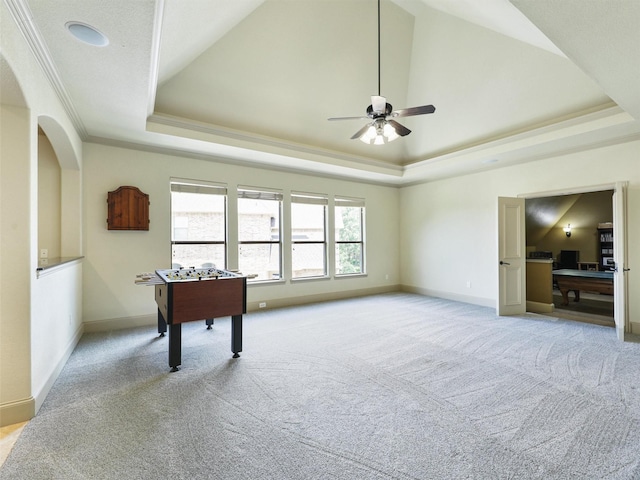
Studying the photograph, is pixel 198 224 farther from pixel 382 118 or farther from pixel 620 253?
pixel 620 253

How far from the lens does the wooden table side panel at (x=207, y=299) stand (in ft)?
9.89

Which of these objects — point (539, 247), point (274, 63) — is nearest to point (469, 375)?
point (274, 63)

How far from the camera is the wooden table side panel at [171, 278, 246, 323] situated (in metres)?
3.02

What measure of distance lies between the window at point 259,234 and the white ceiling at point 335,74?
0.68 meters

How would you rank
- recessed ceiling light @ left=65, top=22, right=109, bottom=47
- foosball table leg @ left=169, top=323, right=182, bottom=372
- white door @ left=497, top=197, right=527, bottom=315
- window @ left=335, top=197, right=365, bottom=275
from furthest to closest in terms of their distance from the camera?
1. window @ left=335, top=197, right=365, bottom=275
2. white door @ left=497, top=197, right=527, bottom=315
3. foosball table leg @ left=169, top=323, right=182, bottom=372
4. recessed ceiling light @ left=65, top=22, right=109, bottom=47

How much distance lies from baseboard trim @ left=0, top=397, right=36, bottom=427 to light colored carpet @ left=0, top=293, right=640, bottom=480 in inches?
4.1

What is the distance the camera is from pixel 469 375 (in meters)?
2.98

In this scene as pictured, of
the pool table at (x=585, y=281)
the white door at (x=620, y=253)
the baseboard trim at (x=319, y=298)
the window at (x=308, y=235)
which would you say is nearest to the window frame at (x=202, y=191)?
the baseboard trim at (x=319, y=298)

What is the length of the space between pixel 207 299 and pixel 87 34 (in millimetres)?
2372

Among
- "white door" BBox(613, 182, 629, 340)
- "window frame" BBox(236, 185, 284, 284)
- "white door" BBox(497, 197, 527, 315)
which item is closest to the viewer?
"white door" BBox(613, 182, 629, 340)

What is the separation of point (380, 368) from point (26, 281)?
313 centimetres

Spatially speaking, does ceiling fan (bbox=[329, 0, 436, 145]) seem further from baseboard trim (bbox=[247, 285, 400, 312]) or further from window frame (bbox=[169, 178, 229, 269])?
baseboard trim (bbox=[247, 285, 400, 312])

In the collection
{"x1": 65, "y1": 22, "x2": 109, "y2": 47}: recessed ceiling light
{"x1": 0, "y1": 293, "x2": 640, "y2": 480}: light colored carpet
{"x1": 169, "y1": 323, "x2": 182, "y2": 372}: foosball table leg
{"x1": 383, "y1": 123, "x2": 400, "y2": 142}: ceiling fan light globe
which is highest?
{"x1": 65, "y1": 22, "x2": 109, "y2": 47}: recessed ceiling light

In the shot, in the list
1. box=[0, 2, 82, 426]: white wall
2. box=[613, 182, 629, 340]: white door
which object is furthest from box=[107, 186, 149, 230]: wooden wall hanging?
box=[613, 182, 629, 340]: white door
